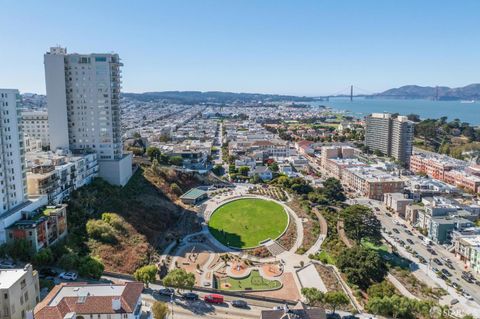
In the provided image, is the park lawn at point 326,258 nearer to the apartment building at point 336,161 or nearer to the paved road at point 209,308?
the paved road at point 209,308

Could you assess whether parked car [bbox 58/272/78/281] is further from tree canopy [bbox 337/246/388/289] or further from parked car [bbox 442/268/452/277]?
parked car [bbox 442/268/452/277]

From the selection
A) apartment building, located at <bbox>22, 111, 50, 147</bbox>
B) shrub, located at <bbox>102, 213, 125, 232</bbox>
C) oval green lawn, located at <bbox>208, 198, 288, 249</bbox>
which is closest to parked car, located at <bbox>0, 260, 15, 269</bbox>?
shrub, located at <bbox>102, 213, 125, 232</bbox>

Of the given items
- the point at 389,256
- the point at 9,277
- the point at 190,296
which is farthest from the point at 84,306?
the point at 389,256

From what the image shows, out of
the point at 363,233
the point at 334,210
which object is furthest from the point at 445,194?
the point at 363,233

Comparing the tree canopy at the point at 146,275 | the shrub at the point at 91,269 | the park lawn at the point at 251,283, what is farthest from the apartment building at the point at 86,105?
the park lawn at the point at 251,283

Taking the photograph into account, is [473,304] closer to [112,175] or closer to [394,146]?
[112,175]
